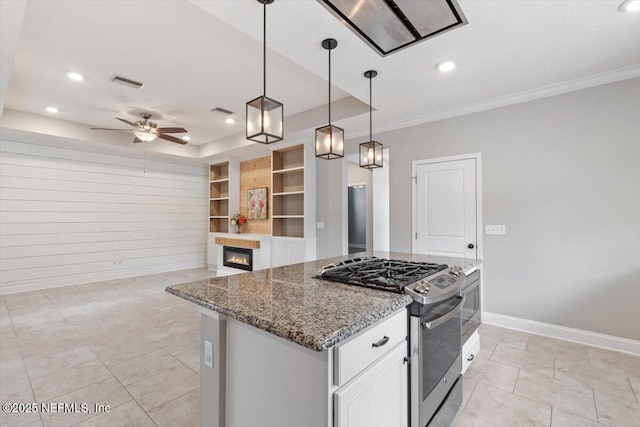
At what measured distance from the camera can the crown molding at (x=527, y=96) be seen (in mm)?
2943

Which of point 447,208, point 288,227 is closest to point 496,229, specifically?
point 447,208

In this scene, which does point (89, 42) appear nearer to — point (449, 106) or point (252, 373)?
point (252, 373)

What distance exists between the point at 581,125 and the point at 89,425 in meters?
5.02

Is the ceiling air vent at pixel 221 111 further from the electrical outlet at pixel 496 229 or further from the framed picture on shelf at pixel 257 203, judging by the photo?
the electrical outlet at pixel 496 229

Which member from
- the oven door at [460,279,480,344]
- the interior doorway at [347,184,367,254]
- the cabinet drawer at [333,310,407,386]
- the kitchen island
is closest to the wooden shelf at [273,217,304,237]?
the interior doorway at [347,184,367,254]

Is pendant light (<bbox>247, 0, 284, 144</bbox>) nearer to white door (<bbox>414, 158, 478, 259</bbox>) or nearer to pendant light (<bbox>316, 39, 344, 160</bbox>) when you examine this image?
pendant light (<bbox>316, 39, 344, 160</bbox>)

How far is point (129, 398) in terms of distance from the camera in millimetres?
2145

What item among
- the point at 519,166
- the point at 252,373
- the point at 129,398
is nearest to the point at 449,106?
the point at 519,166

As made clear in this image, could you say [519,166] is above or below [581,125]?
below

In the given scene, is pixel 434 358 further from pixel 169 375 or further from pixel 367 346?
pixel 169 375

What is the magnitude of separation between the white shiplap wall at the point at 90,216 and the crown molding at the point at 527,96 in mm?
5281

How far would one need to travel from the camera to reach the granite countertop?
1.03m

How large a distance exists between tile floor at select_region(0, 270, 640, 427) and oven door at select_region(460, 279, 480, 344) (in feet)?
1.48

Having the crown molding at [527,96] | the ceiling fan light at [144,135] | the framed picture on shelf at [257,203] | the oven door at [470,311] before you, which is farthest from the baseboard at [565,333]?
the ceiling fan light at [144,135]
